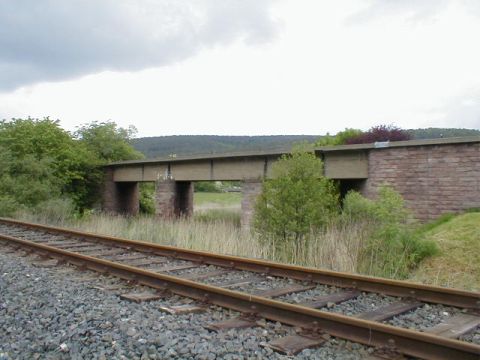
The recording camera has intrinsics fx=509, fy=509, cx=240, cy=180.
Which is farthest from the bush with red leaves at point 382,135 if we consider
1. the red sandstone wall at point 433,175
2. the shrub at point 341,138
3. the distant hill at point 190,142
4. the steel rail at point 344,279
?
the distant hill at point 190,142

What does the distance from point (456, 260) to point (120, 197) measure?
2705 centimetres

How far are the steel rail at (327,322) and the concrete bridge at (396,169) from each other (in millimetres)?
9013

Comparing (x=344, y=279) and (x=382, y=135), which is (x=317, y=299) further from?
(x=382, y=135)

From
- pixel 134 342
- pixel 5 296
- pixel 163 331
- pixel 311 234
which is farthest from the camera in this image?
pixel 311 234

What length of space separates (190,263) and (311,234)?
9.08ft

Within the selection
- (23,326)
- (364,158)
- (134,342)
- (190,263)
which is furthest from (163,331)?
(364,158)

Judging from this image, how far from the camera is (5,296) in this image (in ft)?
22.4

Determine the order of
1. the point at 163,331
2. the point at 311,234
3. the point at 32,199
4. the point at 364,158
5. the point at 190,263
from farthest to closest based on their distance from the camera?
the point at 32,199
the point at 364,158
the point at 311,234
the point at 190,263
the point at 163,331

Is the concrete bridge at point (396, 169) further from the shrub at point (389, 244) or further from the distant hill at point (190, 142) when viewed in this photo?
the distant hill at point (190, 142)

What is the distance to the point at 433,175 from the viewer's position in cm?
1367

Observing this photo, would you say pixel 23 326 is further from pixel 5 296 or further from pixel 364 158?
pixel 364 158

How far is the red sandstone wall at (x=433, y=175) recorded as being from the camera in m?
12.9

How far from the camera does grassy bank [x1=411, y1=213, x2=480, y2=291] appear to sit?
8141 millimetres

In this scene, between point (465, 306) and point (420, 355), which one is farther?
point (465, 306)
